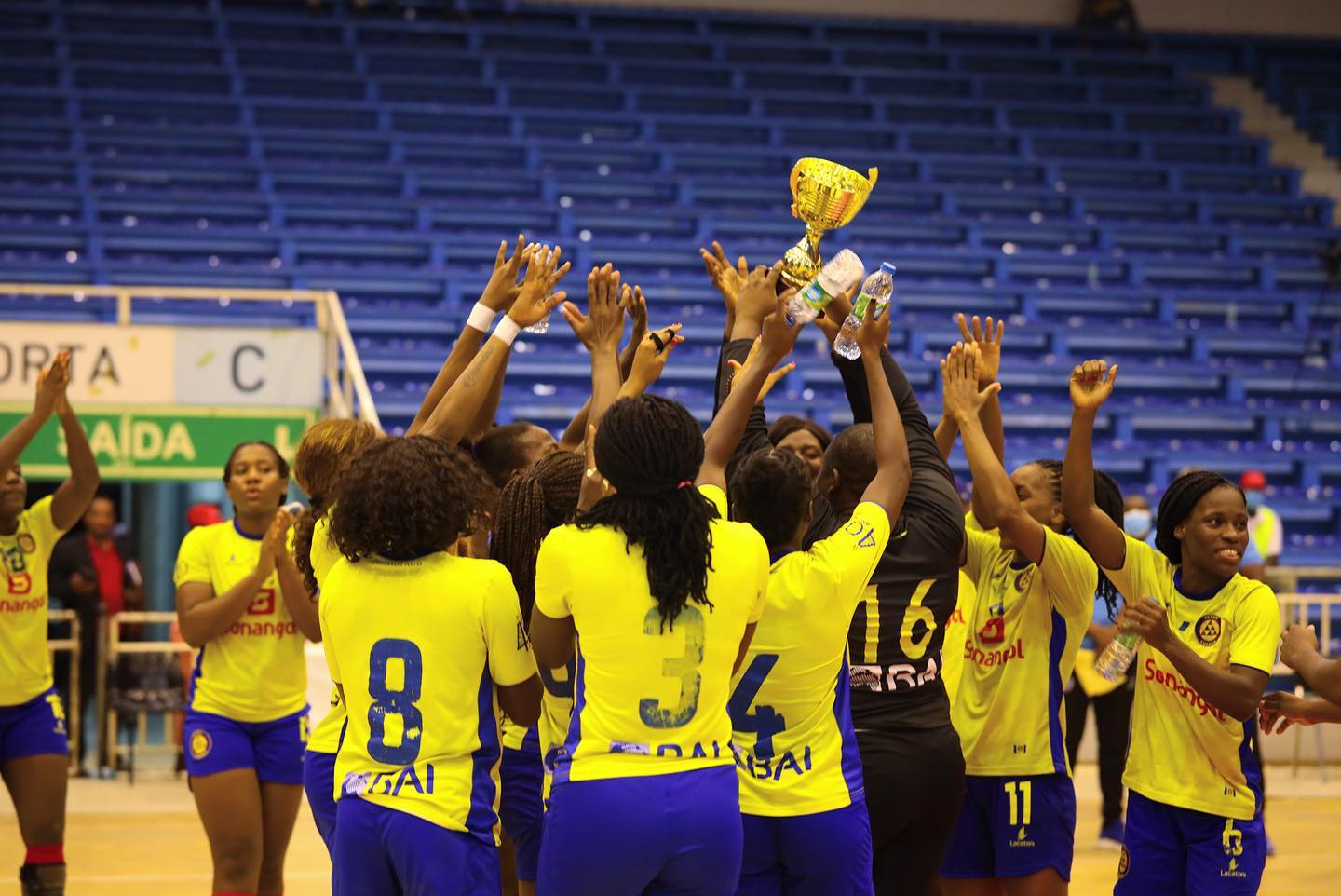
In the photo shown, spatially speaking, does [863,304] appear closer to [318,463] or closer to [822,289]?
[822,289]

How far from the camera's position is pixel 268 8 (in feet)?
52.8

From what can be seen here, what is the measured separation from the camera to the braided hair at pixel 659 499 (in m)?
Answer: 2.92

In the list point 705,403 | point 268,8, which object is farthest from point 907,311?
point 268,8

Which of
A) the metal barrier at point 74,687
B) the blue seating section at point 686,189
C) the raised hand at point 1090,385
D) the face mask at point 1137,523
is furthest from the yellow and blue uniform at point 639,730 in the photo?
the blue seating section at point 686,189

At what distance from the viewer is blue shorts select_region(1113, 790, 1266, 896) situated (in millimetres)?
3809

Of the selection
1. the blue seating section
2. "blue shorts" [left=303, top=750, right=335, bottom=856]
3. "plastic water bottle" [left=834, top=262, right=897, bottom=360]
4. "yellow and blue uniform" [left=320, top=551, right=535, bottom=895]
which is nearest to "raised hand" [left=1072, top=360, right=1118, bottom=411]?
"plastic water bottle" [left=834, top=262, right=897, bottom=360]

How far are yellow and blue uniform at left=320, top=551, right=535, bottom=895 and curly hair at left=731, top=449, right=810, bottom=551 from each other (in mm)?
579

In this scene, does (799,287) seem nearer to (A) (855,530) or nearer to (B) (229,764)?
(A) (855,530)

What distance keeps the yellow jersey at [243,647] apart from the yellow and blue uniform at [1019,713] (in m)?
2.22

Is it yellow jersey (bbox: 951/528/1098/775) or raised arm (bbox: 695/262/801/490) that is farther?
yellow jersey (bbox: 951/528/1098/775)

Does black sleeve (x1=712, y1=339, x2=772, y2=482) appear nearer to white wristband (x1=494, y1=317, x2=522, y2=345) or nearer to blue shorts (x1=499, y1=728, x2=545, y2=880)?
white wristband (x1=494, y1=317, x2=522, y2=345)

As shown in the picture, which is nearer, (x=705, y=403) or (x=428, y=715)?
(x=428, y=715)

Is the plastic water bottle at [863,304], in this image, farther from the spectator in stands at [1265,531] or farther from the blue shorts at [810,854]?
the spectator in stands at [1265,531]

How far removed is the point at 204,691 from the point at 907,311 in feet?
35.2
